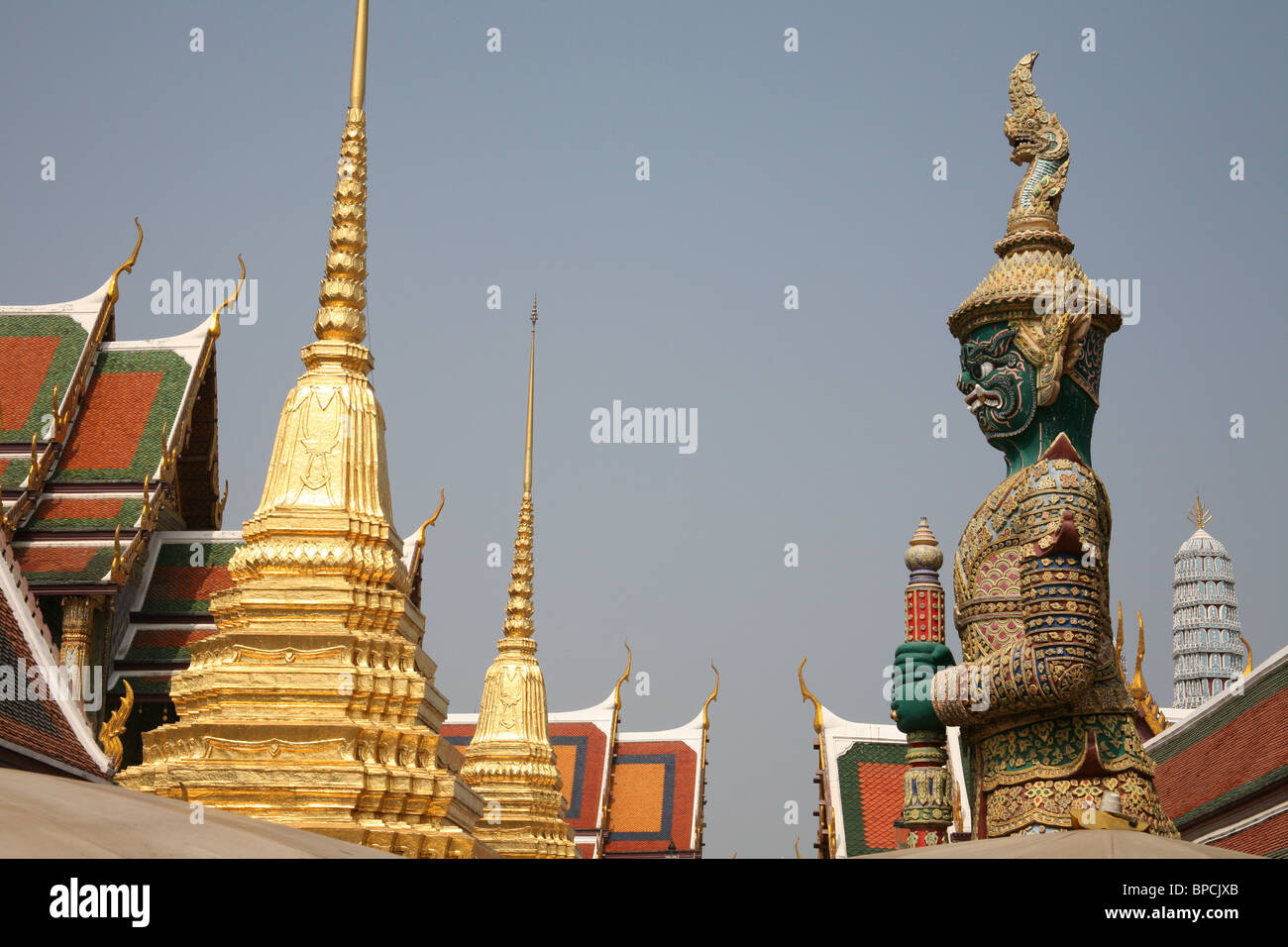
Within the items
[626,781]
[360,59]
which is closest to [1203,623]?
[626,781]

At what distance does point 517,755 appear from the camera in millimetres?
29328

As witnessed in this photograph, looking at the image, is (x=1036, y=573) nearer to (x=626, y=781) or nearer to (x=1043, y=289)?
(x=1043, y=289)

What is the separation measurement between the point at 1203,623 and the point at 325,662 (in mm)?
53115

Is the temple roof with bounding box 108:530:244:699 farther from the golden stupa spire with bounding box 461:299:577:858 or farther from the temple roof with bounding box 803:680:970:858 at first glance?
the temple roof with bounding box 803:680:970:858

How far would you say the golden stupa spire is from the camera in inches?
1128

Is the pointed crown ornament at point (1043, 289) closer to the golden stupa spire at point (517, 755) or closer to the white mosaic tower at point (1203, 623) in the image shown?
the golden stupa spire at point (517, 755)

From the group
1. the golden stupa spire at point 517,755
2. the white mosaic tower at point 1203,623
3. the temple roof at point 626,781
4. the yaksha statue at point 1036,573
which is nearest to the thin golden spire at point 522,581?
the golden stupa spire at point 517,755

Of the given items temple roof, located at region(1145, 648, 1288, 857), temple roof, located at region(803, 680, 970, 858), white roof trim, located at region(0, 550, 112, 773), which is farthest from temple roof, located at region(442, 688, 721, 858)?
white roof trim, located at region(0, 550, 112, 773)

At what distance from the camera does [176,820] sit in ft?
19.4

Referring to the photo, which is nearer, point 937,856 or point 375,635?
point 937,856
